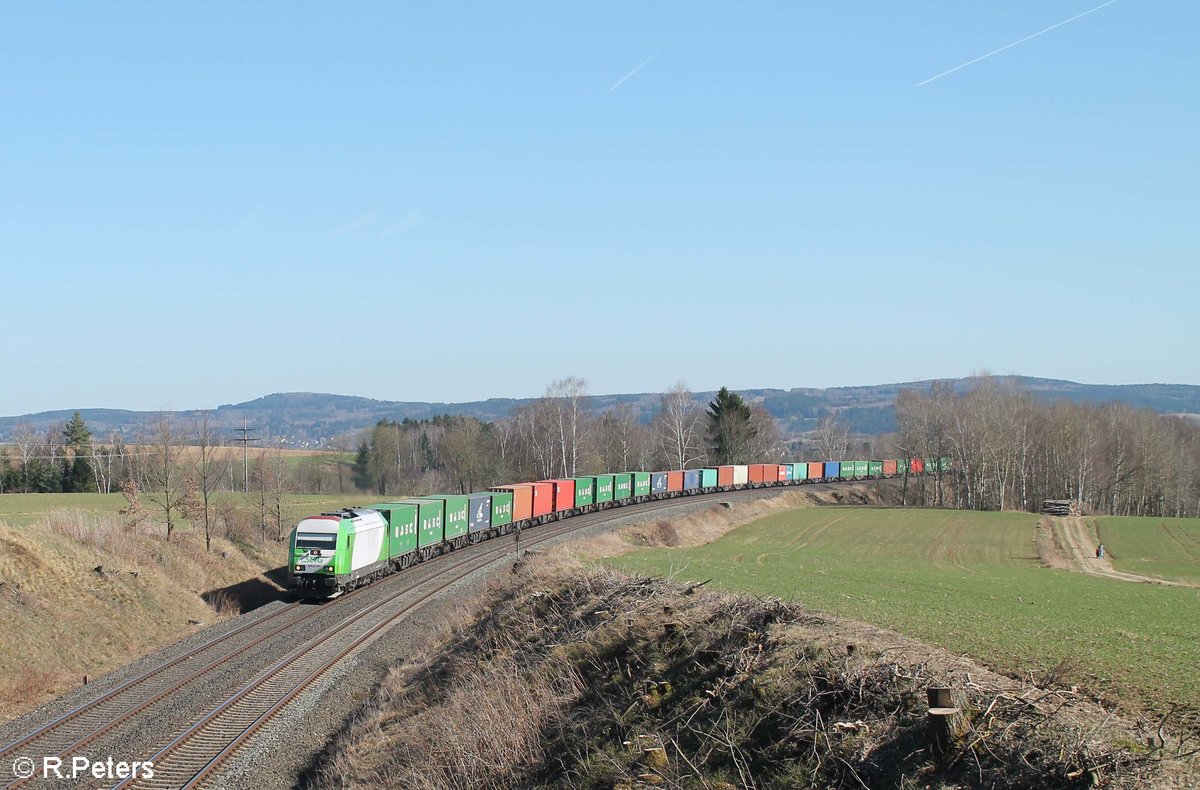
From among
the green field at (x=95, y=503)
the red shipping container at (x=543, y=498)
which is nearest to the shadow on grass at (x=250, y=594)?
the green field at (x=95, y=503)

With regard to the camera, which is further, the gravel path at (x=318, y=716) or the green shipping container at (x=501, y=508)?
the green shipping container at (x=501, y=508)

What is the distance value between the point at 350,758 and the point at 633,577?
22.9 feet

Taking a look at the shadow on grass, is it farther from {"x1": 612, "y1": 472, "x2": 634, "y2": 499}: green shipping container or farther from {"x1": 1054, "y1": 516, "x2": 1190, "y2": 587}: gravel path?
{"x1": 1054, "y1": 516, "x2": 1190, "y2": 587}: gravel path

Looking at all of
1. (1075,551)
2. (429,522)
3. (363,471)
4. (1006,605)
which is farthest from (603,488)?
(363,471)

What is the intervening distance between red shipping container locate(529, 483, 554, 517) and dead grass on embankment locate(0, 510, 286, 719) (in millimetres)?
19771

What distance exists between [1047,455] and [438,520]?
74.3 metres

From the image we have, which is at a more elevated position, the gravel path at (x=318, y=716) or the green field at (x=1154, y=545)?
the gravel path at (x=318, y=716)

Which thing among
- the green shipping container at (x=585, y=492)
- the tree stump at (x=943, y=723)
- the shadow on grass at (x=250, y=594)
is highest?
the tree stump at (x=943, y=723)

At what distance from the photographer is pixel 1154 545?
54.1 m

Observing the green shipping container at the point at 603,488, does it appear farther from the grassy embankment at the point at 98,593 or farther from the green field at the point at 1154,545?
the green field at the point at 1154,545

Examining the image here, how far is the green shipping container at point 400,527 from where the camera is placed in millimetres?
38312

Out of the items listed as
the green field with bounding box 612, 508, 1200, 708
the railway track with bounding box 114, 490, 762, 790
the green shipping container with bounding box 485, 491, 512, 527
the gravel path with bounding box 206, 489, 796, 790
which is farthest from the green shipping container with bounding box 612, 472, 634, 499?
the gravel path with bounding box 206, 489, 796, 790

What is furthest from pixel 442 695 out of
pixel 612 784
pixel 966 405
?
pixel 966 405

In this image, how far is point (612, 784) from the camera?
10.5 m
